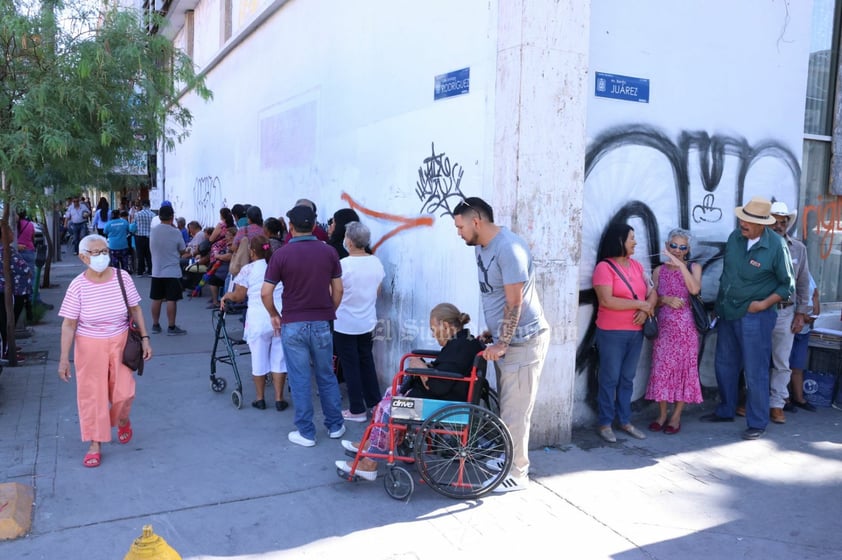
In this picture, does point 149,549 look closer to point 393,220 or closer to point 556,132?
point 556,132

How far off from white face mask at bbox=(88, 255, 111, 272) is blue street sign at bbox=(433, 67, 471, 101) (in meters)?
2.98

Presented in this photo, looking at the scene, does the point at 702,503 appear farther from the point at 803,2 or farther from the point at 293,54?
the point at 293,54

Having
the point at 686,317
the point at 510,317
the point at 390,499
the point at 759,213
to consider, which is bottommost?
the point at 390,499

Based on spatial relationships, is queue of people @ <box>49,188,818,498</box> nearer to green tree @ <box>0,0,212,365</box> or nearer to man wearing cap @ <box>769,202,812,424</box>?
man wearing cap @ <box>769,202,812,424</box>

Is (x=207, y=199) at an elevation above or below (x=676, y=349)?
above

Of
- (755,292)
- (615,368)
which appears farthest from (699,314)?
(615,368)

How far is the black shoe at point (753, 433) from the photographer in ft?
18.8

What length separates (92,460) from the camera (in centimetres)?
485

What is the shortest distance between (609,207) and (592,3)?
1618 millimetres

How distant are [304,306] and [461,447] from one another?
168 cm

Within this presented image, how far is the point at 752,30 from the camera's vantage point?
643 centimetres

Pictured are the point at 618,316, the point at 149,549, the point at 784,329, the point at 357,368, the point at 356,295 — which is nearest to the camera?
the point at 149,549

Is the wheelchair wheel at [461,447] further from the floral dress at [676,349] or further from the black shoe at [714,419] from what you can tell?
the black shoe at [714,419]

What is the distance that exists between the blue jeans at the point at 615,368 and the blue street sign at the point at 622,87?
1.92 m
